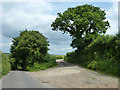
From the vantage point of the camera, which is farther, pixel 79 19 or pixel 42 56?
pixel 42 56

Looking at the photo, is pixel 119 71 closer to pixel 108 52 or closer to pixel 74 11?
pixel 108 52

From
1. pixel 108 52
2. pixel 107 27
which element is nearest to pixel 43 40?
pixel 107 27

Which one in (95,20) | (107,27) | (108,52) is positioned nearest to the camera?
(108,52)

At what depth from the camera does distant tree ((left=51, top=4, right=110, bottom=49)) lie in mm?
24875

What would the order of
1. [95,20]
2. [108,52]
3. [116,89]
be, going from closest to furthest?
[116,89] < [108,52] < [95,20]

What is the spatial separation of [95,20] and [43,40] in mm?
12900

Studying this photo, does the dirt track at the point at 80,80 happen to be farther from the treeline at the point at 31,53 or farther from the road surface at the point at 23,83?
the treeline at the point at 31,53

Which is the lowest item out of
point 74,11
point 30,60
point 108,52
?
point 30,60

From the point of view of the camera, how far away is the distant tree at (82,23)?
24.9 m

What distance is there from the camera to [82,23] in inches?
953

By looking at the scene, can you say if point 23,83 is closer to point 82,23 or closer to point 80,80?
point 80,80

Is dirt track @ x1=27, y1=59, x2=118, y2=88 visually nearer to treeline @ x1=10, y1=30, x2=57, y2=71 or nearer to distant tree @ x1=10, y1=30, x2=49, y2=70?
treeline @ x1=10, y1=30, x2=57, y2=71

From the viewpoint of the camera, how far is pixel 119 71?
34.0 ft

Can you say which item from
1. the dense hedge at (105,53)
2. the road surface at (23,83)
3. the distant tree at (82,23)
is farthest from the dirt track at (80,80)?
the distant tree at (82,23)
